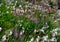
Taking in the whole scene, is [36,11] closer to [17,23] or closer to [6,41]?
[17,23]

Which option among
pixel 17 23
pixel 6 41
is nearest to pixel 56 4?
pixel 17 23

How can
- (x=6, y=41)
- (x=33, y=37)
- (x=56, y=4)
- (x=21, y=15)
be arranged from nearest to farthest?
(x=6, y=41), (x=33, y=37), (x=21, y=15), (x=56, y=4)

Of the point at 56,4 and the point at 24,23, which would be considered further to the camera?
the point at 56,4

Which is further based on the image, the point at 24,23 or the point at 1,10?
the point at 1,10

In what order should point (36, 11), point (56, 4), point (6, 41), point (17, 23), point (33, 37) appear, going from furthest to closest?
point (56, 4) < point (36, 11) < point (17, 23) < point (33, 37) < point (6, 41)

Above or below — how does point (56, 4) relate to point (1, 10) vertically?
below

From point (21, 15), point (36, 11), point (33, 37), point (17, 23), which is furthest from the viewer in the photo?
point (36, 11)

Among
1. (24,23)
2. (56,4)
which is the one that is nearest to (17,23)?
(24,23)

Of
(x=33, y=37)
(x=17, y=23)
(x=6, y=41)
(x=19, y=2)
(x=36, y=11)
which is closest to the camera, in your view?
Result: (x=6, y=41)

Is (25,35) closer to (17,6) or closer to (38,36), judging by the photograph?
(38,36)
